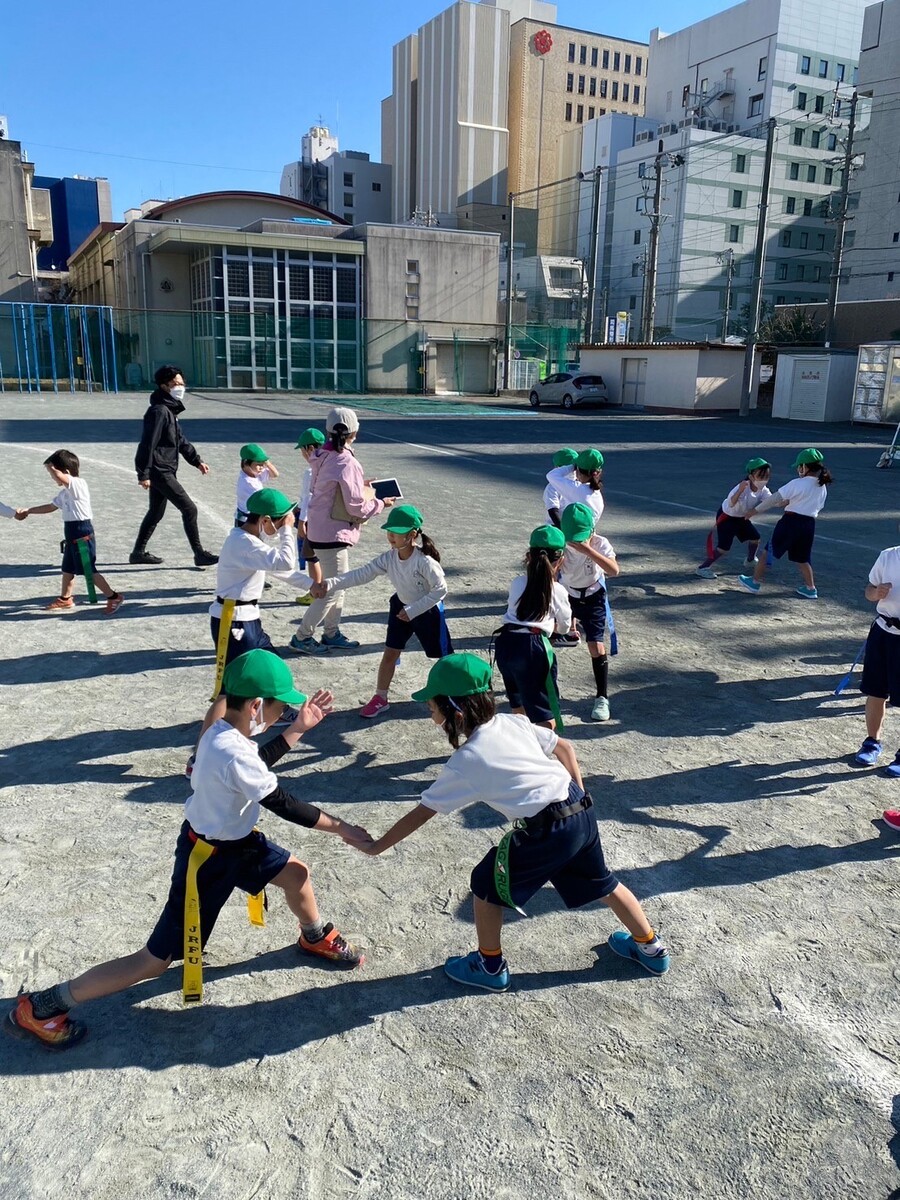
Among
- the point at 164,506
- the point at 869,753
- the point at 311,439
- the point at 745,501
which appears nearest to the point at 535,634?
the point at 869,753

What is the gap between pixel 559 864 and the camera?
3367mm

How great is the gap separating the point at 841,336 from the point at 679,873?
→ 46.9 metres

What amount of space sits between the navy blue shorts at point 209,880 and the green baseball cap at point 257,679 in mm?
549

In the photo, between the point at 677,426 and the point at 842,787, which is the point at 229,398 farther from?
the point at 842,787

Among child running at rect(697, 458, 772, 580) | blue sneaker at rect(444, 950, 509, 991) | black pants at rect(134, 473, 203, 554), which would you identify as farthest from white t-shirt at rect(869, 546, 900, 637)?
black pants at rect(134, 473, 203, 554)

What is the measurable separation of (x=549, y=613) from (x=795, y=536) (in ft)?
17.4

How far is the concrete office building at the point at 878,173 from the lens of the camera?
173 ft

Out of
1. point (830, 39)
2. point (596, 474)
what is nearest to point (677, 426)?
point (596, 474)

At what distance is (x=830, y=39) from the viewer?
69.8 m

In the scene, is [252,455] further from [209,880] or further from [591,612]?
[209,880]

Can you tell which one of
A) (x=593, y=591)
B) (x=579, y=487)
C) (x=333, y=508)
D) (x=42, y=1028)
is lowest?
(x=42, y=1028)

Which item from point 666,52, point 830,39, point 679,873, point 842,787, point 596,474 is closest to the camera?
point 679,873

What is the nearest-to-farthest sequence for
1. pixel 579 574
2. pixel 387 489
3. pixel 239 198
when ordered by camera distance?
pixel 579 574 < pixel 387 489 < pixel 239 198

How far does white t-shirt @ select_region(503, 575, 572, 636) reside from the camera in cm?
496
